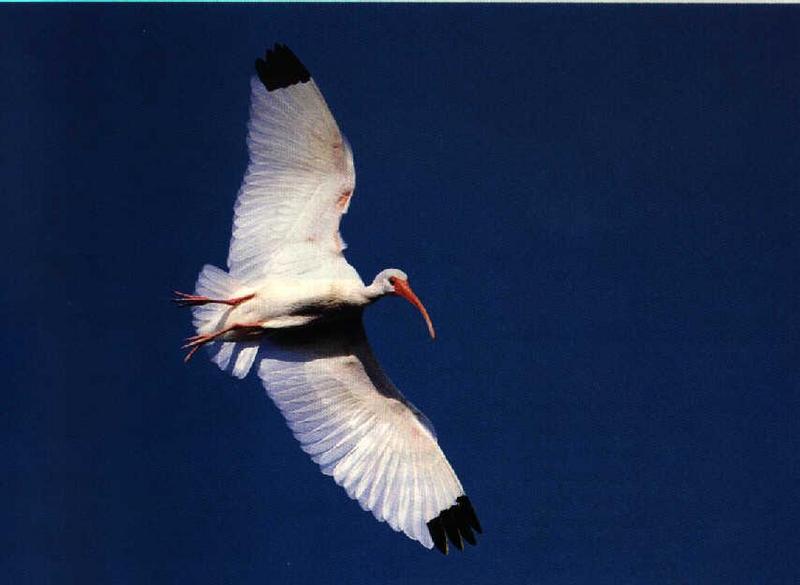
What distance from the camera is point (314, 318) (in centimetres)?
369

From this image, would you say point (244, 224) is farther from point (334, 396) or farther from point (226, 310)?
point (334, 396)

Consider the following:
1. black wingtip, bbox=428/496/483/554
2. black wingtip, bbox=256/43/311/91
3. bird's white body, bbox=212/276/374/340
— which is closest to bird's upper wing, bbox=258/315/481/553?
black wingtip, bbox=428/496/483/554

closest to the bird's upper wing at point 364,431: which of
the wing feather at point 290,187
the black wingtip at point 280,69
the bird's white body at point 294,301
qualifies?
the bird's white body at point 294,301

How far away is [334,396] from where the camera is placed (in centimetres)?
384

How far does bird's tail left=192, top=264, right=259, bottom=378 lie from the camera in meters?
3.69

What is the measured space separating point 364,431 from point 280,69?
1441 millimetres

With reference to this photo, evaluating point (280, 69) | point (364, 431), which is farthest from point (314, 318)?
point (280, 69)

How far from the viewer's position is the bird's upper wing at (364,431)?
3713 millimetres

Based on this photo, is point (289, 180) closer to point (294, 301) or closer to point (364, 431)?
point (294, 301)

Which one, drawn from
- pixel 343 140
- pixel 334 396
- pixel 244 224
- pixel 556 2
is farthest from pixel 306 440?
pixel 556 2

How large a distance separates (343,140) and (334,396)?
3.36 ft

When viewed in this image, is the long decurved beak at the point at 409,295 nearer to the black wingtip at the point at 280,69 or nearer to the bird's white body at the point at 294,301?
the bird's white body at the point at 294,301

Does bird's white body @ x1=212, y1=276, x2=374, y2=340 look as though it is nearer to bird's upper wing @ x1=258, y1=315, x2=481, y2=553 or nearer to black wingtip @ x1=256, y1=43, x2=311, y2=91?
bird's upper wing @ x1=258, y1=315, x2=481, y2=553

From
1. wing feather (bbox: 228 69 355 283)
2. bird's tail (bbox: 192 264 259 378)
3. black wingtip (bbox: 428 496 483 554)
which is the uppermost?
wing feather (bbox: 228 69 355 283)
